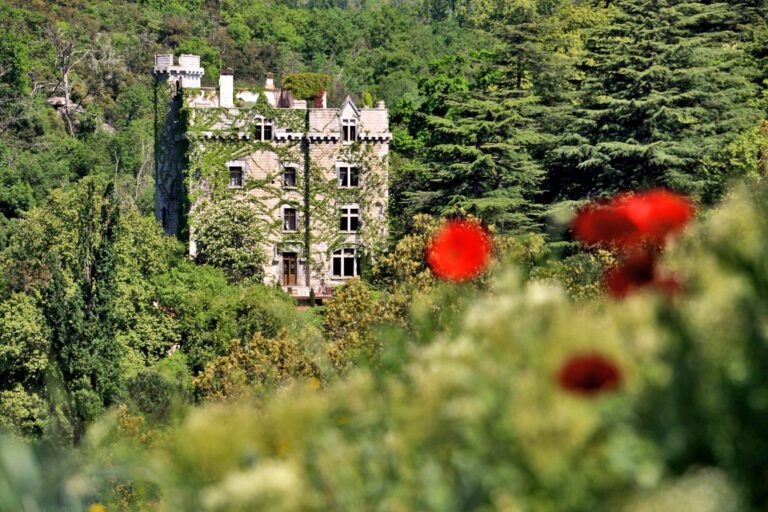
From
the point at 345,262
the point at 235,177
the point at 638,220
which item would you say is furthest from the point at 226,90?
the point at 638,220

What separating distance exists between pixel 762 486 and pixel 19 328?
111 feet

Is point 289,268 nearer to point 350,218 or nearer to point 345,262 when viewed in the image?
point 345,262

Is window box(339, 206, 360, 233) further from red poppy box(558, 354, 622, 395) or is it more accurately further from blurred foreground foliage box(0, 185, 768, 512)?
red poppy box(558, 354, 622, 395)

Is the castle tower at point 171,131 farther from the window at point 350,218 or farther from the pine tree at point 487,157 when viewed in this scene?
the pine tree at point 487,157

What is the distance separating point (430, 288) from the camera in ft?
64.4

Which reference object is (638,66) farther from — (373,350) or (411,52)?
(411,52)

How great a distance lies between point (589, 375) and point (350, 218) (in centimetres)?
4057

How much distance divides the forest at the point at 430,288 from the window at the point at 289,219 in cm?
277

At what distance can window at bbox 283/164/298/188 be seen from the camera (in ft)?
147

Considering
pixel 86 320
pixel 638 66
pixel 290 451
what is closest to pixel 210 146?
pixel 86 320

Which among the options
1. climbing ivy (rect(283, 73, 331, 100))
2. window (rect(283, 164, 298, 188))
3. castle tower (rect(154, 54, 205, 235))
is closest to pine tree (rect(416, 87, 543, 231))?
window (rect(283, 164, 298, 188))

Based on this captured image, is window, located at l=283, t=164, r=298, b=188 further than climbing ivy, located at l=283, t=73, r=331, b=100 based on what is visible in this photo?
No

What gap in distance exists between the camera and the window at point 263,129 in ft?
145

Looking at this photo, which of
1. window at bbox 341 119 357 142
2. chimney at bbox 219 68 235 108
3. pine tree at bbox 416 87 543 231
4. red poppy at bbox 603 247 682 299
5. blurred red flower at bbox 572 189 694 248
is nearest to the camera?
red poppy at bbox 603 247 682 299
